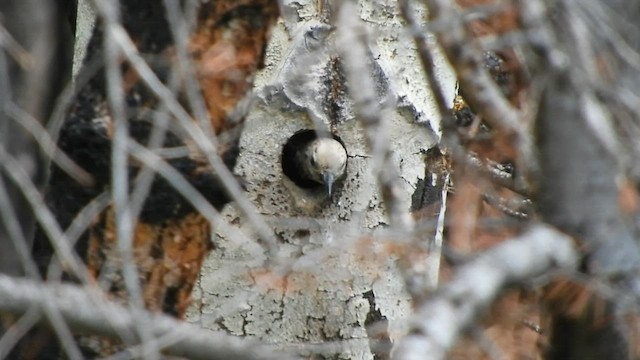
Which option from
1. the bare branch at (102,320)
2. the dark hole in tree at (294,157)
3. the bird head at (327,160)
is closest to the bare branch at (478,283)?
the bare branch at (102,320)

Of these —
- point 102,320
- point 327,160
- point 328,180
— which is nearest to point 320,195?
point 328,180

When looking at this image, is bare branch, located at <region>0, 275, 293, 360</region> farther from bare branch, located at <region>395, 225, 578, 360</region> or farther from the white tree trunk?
the white tree trunk

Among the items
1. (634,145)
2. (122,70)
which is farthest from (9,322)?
(634,145)

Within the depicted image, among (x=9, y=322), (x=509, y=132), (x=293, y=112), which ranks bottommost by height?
(x=293, y=112)

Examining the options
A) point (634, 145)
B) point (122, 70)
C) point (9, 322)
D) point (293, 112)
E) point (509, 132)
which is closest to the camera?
point (634, 145)

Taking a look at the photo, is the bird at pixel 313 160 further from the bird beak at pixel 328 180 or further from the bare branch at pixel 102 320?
the bare branch at pixel 102 320

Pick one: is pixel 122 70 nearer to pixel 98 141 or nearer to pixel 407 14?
Result: pixel 98 141
